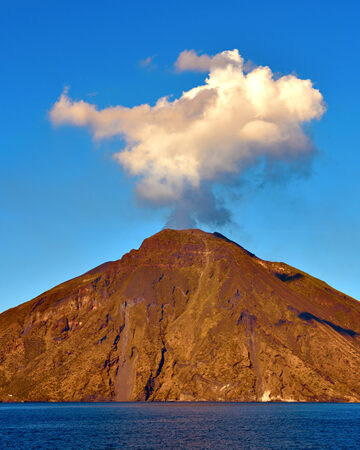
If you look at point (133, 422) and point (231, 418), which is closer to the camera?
point (133, 422)

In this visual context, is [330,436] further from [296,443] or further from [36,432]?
[36,432]

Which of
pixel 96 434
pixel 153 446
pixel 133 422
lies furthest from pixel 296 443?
pixel 133 422

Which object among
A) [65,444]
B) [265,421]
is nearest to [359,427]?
[265,421]

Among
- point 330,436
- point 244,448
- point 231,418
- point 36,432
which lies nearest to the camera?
point 244,448

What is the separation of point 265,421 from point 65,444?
68725 mm

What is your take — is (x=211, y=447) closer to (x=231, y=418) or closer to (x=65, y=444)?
(x=65, y=444)

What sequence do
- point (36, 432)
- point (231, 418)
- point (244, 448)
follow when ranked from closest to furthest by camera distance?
point (244, 448) < point (36, 432) < point (231, 418)

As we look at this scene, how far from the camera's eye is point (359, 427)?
150 meters

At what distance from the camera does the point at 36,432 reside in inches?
5340

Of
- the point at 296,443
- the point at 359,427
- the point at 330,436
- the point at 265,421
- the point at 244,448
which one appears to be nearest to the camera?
the point at 244,448

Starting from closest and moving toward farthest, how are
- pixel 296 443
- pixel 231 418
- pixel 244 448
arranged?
1. pixel 244 448
2. pixel 296 443
3. pixel 231 418

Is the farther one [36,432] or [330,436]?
[36,432]

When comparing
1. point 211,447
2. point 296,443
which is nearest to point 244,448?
point 211,447

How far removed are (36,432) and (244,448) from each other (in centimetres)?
5412
